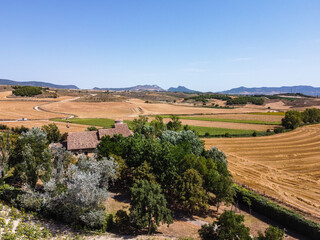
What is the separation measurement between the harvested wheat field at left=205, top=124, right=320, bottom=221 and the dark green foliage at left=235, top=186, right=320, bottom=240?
3.13 meters

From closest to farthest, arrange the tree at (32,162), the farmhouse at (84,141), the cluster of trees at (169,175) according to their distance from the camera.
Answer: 1. the cluster of trees at (169,175)
2. the tree at (32,162)
3. the farmhouse at (84,141)

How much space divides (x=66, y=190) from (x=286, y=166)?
43.2 m

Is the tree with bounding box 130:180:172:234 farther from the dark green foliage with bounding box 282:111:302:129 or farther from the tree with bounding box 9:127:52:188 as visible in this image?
the dark green foliage with bounding box 282:111:302:129

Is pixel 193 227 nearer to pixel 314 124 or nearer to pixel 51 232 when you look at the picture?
pixel 51 232

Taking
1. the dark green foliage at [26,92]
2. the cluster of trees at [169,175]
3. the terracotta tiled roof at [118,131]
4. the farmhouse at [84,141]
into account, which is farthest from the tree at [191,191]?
the dark green foliage at [26,92]

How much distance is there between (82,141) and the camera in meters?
44.5

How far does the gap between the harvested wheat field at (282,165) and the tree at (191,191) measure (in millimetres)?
13749

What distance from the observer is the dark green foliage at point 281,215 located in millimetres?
23047

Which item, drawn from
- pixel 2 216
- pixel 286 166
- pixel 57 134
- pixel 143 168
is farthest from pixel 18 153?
Answer: pixel 286 166

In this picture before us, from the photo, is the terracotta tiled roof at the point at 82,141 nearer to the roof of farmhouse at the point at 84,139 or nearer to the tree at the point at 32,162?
the roof of farmhouse at the point at 84,139

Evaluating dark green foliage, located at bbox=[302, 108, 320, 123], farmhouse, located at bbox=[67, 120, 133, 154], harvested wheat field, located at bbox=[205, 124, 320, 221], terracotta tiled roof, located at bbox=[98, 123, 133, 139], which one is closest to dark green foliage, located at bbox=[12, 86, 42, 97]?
farmhouse, located at bbox=[67, 120, 133, 154]

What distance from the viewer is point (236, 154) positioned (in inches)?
2021

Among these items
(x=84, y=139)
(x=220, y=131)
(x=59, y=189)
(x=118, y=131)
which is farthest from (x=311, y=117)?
(x=59, y=189)

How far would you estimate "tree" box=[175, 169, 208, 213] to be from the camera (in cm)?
2527
